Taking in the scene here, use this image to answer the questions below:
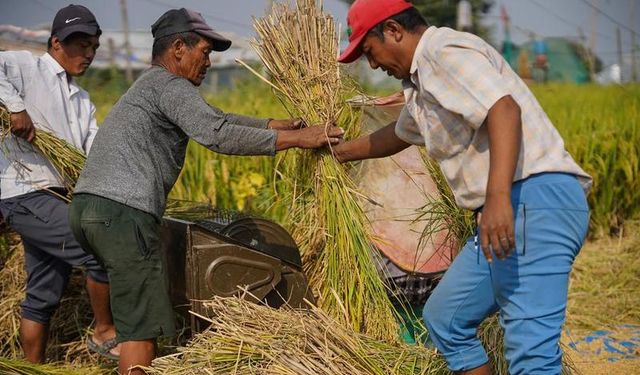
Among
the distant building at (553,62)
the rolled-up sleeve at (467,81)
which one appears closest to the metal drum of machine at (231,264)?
the rolled-up sleeve at (467,81)

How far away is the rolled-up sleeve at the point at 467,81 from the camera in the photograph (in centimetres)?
266

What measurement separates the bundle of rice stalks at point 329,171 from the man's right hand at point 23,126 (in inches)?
43.2

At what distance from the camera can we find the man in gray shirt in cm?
352

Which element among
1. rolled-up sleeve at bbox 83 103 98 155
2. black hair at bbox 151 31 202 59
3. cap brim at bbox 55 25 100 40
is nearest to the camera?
black hair at bbox 151 31 202 59

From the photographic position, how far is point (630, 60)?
1084 cm

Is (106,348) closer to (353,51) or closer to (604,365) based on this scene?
(353,51)

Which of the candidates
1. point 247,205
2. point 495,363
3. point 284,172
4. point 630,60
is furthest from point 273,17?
point 630,60

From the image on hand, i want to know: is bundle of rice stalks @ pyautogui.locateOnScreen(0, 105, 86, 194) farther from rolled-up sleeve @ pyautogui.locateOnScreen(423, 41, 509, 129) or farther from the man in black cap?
rolled-up sleeve @ pyautogui.locateOnScreen(423, 41, 509, 129)

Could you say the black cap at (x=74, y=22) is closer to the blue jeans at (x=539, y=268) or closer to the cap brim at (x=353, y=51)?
the cap brim at (x=353, y=51)

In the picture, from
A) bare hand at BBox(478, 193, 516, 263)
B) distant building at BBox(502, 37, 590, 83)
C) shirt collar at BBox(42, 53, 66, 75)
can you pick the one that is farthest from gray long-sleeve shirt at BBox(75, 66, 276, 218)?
distant building at BBox(502, 37, 590, 83)

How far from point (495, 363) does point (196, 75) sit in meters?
1.70

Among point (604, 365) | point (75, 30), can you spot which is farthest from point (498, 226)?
point (75, 30)

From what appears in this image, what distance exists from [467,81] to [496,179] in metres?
0.32

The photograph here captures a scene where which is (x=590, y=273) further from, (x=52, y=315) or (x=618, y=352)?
(x=52, y=315)
